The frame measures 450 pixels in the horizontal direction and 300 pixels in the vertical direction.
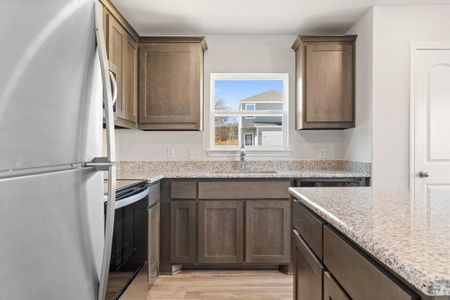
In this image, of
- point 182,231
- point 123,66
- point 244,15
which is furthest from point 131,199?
point 244,15

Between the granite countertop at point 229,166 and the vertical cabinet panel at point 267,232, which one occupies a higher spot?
the granite countertop at point 229,166

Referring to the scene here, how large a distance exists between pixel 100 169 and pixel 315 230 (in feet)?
2.85

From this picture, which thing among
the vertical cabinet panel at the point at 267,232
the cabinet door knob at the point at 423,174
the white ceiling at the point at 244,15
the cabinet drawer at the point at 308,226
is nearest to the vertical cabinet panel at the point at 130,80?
the white ceiling at the point at 244,15

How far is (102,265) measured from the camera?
1009 millimetres

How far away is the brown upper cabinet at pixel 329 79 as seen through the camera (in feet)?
11.2

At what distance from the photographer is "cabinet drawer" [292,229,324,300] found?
132cm

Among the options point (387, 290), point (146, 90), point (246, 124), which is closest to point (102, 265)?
point (387, 290)

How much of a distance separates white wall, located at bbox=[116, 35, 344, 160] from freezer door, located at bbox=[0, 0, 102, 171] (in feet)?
8.98

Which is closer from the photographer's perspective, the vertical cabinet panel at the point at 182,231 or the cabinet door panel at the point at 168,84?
the vertical cabinet panel at the point at 182,231

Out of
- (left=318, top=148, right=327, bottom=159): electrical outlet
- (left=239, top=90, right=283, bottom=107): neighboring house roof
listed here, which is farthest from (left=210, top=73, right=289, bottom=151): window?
(left=318, top=148, right=327, bottom=159): electrical outlet

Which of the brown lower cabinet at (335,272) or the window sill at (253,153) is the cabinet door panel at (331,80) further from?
the brown lower cabinet at (335,272)

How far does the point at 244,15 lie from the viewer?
10.7 feet

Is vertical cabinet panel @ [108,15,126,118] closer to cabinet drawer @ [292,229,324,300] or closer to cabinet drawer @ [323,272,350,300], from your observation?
cabinet drawer @ [292,229,324,300]

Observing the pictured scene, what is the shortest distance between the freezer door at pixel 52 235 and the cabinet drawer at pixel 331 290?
74 centimetres
